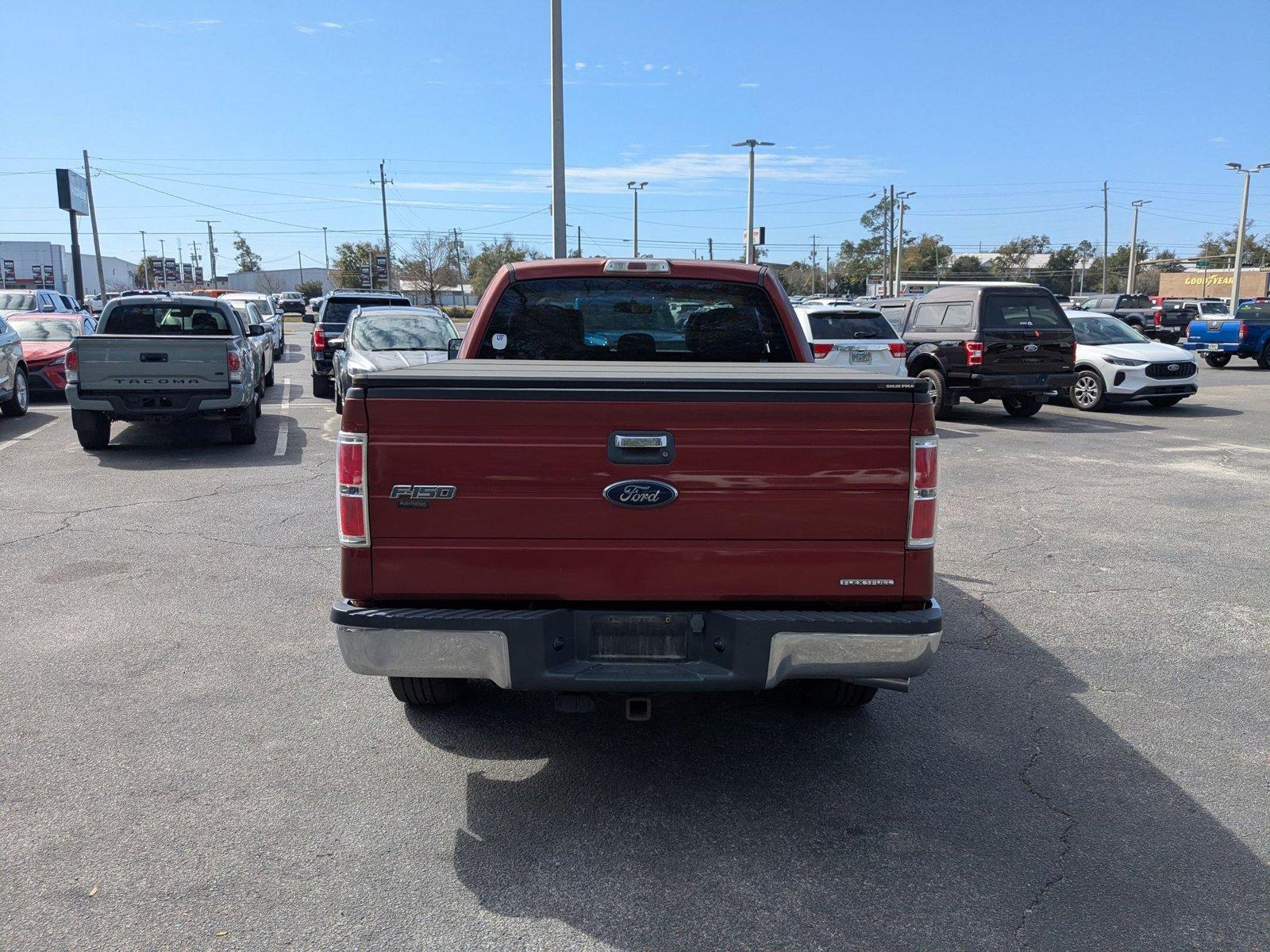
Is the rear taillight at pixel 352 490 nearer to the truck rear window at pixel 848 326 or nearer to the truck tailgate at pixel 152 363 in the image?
the truck tailgate at pixel 152 363

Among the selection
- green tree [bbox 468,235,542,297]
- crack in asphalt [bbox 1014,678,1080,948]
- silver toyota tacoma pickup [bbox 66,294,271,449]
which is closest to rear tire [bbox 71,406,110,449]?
silver toyota tacoma pickup [bbox 66,294,271,449]

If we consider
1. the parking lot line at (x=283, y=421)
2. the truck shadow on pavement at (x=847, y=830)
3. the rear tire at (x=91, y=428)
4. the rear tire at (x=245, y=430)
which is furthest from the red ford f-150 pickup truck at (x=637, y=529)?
the rear tire at (x=91, y=428)

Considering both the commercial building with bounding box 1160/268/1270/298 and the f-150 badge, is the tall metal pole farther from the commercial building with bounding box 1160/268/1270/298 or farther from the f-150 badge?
the commercial building with bounding box 1160/268/1270/298

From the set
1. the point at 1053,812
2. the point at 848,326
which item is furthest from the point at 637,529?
the point at 848,326

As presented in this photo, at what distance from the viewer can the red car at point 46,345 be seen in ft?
56.2

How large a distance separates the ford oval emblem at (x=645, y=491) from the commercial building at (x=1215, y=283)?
93318 mm

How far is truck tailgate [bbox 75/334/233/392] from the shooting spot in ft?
37.9

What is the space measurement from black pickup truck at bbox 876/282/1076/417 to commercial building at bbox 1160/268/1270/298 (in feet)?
262

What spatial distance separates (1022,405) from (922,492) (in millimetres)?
14258

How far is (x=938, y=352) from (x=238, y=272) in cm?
13223

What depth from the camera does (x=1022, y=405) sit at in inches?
653

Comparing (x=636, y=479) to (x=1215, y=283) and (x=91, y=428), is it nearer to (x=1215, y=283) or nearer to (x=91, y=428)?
(x=91, y=428)

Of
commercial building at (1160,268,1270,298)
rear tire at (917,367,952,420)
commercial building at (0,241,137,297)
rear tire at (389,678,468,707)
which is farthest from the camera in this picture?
commercial building at (0,241,137,297)

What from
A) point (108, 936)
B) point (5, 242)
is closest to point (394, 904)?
point (108, 936)
